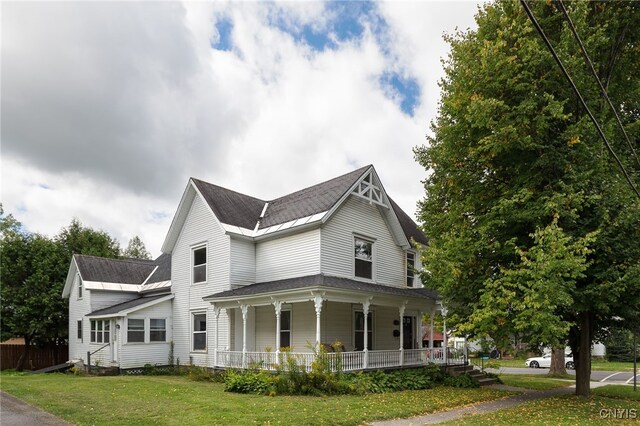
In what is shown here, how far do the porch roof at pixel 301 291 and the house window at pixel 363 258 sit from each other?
73 centimetres

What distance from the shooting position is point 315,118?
1981cm

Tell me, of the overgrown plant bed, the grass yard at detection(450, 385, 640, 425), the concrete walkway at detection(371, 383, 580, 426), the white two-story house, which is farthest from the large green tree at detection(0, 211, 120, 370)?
the grass yard at detection(450, 385, 640, 425)

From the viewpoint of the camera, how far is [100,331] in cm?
2641

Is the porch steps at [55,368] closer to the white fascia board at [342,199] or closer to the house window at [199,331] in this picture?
the house window at [199,331]

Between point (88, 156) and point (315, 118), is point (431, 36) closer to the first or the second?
point (315, 118)

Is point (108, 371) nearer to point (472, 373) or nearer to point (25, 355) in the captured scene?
point (25, 355)

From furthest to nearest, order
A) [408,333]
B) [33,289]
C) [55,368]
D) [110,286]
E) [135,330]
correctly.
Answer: [33,289]
[110,286]
[55,368]
[408,333]
[135,330]

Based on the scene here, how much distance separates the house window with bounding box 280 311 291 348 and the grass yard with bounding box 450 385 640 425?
9985mm

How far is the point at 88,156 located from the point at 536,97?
1851 cm

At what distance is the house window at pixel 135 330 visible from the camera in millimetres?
24130

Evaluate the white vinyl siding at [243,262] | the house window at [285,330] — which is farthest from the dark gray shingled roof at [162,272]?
the house window at [285,330]

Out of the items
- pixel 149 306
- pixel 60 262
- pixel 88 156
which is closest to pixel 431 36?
pixel 88 156

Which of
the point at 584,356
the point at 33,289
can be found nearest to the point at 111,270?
the point at 33,289

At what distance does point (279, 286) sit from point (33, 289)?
2063 cm
